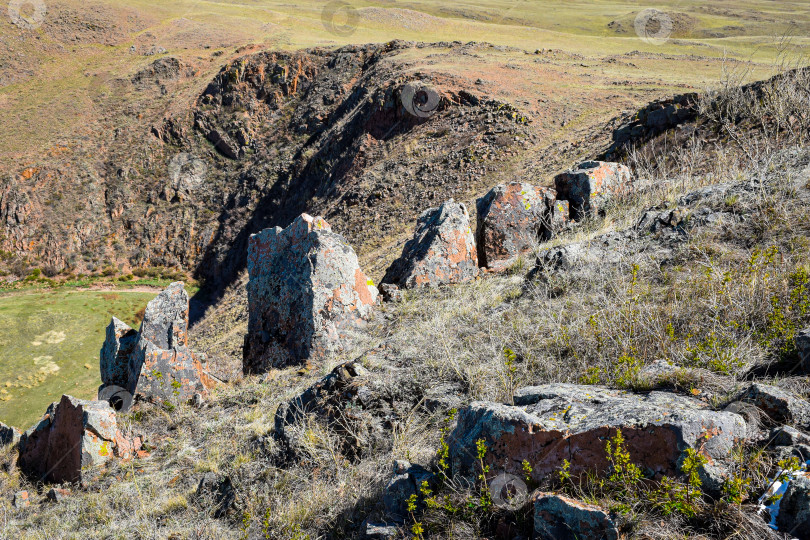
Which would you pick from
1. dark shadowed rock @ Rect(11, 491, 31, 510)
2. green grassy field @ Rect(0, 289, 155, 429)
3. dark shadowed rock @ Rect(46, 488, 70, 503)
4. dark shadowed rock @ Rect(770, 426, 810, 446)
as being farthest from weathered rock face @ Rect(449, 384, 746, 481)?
green grassy field @ Rect(0, 289, 155, 429)

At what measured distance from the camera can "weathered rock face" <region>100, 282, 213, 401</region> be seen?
6910 mm

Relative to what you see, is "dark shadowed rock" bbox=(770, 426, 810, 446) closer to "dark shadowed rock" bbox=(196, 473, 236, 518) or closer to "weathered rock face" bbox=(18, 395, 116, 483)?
"dark shadowed rock" bbox=(196, 473, 236, 518)

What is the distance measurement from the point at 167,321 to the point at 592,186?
763cm

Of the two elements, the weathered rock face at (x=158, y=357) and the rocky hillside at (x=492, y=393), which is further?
the weathered rock face at (x=158, y=357)

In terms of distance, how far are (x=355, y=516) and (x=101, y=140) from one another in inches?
1626

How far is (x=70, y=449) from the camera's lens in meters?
5.70

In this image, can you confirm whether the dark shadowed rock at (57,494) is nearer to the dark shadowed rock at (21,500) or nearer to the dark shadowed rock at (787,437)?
the dark shadowed rock at (21,500)

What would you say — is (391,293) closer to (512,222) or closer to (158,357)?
(512,222)

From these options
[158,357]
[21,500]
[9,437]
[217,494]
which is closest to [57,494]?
[21,500]

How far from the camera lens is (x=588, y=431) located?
8.09 ft

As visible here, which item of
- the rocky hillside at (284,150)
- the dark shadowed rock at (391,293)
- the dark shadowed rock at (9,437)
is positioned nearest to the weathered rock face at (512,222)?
the dark shadowed rock at (391,293)

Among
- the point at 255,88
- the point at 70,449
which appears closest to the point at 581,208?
the point at 70,449

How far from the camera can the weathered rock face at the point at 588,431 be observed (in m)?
2.28

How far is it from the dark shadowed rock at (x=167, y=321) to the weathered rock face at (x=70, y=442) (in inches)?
64.5
